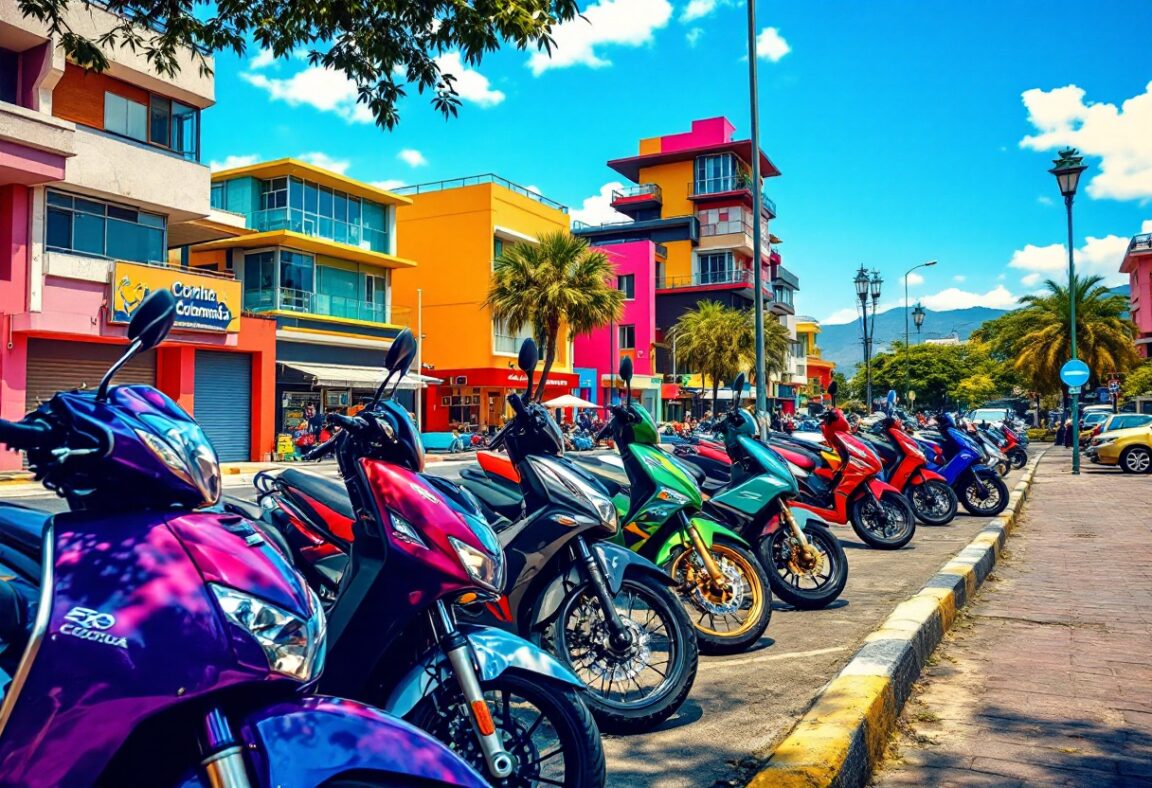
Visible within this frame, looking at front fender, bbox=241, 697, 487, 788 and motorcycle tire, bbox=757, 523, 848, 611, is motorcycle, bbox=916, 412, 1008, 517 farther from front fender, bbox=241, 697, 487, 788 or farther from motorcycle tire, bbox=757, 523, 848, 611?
front fender, bbox=241, 697, 487, 788

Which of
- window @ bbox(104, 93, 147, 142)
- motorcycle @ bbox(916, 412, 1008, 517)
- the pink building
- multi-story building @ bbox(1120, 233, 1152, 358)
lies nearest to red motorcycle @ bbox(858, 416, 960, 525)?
motorcycle @ bbox(916, 412, 1008, 517)

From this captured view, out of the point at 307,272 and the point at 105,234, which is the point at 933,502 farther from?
the point at 307,272

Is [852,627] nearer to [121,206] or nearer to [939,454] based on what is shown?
[939,454]

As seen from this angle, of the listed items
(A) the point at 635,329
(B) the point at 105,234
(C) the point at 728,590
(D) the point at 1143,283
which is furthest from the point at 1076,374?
(D) the point at 1143,283

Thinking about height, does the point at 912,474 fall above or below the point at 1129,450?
above

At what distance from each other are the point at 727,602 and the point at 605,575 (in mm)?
1373

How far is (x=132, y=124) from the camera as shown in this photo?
22.4m

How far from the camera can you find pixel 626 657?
11.7 ft

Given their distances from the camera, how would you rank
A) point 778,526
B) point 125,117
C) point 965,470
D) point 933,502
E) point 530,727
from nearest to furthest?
point 530,727
point 778,526
point 933,502
point 965,470
point 125,117

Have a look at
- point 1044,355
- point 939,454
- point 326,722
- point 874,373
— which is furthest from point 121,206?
point 874,373

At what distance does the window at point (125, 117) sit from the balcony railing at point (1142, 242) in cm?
5900

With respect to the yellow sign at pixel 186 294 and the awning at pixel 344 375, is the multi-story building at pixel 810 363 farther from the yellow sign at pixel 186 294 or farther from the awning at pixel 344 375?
the yellow sign at pixel 186 294

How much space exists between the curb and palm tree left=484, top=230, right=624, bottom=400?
992 inches

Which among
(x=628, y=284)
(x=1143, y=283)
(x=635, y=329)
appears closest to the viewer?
(x=635, y=329)
